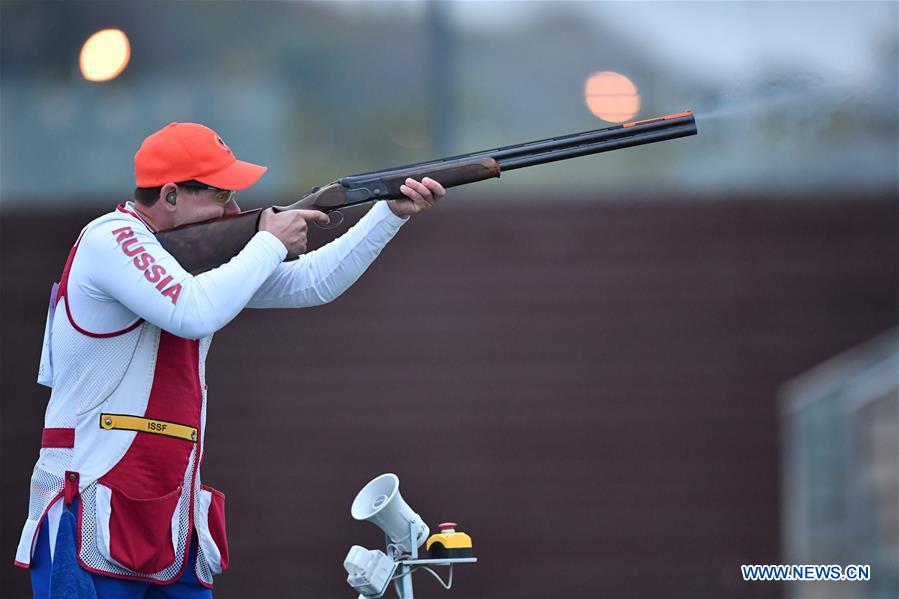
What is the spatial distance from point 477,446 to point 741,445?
177cm

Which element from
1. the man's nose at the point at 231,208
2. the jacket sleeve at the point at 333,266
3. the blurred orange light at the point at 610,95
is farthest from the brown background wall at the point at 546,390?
the man's nose at the point at 231,208

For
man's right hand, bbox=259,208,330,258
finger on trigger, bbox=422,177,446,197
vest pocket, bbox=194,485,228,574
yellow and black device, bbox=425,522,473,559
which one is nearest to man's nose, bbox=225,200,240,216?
man's right hand, bbox=259,208,330,258

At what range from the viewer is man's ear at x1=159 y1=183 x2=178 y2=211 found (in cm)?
345

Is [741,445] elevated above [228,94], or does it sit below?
below

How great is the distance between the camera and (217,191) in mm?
3555

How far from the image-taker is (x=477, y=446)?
7.88 meters

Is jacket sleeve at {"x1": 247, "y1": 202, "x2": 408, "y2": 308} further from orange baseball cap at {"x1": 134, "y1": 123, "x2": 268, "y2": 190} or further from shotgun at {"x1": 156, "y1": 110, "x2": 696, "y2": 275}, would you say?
orange baseball cap at {"x1": 134, "y1": 123, "x2": 268, "y2": 190}

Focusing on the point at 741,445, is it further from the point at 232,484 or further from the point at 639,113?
the point at 232,484

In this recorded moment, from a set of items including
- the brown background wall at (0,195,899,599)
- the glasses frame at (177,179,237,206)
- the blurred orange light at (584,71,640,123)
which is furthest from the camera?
the blurred orange light at (584,71,640,123)

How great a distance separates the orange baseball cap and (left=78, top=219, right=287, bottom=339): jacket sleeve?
8.1 inches

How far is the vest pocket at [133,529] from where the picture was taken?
3.16m

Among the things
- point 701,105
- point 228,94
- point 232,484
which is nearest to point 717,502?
point 701,105

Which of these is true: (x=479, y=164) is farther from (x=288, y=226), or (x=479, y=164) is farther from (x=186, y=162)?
(x=186, y=162)

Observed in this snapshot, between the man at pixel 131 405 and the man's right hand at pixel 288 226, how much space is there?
0.05 meters
